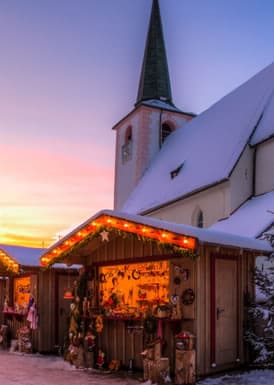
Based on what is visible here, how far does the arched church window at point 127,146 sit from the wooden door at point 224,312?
24005 millimetres

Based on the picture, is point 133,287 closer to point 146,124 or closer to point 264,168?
point 264,168

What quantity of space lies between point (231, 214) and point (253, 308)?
9.58 metres

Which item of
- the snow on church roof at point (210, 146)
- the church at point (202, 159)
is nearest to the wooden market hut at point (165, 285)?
the church at point (202, 159)

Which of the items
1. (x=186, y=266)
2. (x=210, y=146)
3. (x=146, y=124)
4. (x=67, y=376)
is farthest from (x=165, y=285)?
(x=146, y=124)

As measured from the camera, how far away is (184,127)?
32.6 metres

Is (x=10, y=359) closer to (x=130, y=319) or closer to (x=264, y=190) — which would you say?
(x=130, y=319)

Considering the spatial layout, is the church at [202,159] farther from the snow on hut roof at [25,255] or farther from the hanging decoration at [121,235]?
the snow on hut roof at [25,255]

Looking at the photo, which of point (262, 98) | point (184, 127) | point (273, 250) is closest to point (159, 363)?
point (273, 250)

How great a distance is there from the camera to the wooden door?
10789 mm

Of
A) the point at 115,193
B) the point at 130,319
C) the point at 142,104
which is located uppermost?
the point at 142,104

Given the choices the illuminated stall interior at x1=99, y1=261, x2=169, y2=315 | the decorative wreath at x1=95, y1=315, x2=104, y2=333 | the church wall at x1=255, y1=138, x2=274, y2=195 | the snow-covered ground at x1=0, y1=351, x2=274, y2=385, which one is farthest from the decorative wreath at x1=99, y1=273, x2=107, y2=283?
the church wall at x1=255, y1=138, x2=274, y2=195

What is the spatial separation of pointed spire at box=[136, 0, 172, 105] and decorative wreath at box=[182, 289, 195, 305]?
27142mm

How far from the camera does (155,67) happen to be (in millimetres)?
39062

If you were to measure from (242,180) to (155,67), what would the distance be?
2010 cm
